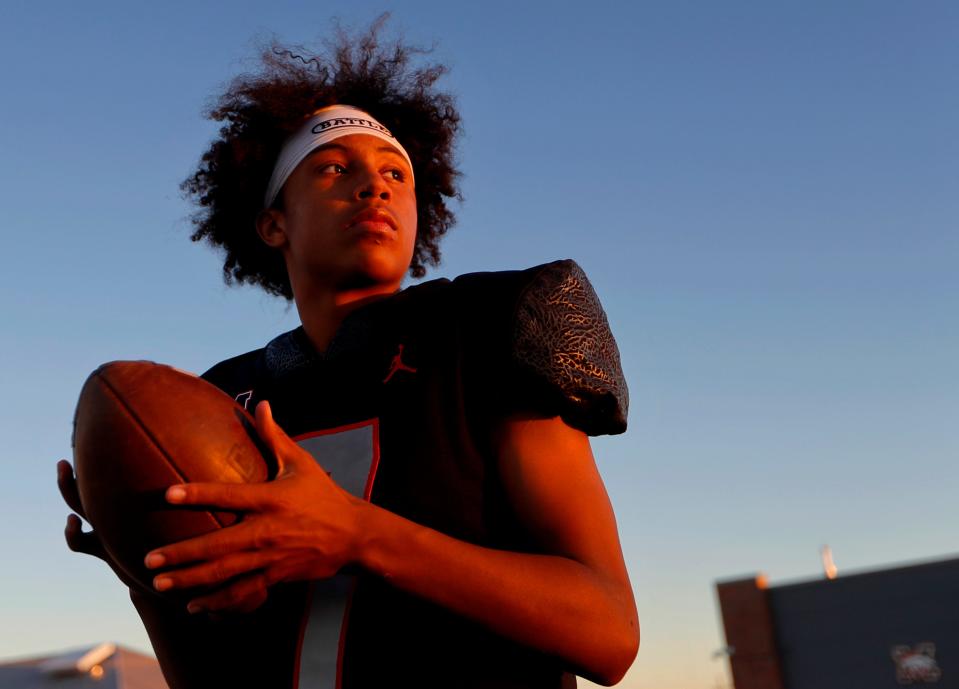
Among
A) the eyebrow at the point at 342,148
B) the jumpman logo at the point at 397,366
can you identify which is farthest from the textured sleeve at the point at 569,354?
the eyebrow at the point at 342,148

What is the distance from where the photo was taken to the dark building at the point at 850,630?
2286 centimetres

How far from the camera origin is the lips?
9.75ft

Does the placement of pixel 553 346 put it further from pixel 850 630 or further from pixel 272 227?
pixel 850 630

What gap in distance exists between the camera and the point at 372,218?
2.97 m

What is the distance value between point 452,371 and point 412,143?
1.70m

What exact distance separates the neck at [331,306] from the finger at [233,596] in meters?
1.14

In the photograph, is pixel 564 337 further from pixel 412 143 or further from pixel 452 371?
pixel 412 143

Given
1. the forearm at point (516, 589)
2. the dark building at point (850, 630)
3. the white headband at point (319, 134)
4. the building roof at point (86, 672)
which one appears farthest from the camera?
the dark building at point (850, 630)

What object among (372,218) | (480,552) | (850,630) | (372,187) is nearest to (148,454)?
(480,552)

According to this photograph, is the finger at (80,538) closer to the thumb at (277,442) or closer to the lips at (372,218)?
the thumb at (277,442)

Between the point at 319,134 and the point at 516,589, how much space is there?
1.71 metres

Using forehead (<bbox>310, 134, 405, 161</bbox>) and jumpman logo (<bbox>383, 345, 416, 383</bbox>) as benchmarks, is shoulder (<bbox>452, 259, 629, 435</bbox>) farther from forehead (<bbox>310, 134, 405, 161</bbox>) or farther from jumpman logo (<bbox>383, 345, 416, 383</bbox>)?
forehead (<bbox>310, 134, 405, 161</bbox>)

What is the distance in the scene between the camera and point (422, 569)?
2.08 metres

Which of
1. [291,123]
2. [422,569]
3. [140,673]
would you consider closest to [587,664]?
[422,569]
